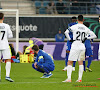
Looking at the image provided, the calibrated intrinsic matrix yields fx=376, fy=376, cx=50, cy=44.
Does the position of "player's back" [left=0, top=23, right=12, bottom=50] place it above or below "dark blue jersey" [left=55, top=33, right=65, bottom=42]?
above

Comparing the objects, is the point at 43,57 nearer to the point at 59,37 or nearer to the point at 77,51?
the point at 77,51

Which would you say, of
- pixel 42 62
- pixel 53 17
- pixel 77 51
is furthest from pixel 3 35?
pixel 53 17

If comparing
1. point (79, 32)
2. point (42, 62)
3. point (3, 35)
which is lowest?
point (42, 62)

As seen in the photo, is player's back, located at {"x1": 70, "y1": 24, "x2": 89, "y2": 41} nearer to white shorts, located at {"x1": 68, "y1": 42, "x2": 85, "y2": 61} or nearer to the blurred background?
white shorts, located at {"x1": 68, "y1": 42, "x2": 85, "y2": 61}

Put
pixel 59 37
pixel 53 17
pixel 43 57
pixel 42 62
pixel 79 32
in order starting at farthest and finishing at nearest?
pixel 53 17, pixel 59 37, pixel 43 57, pixel 42 62, pixel 79 32

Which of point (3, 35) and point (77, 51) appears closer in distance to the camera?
point (77, 51)

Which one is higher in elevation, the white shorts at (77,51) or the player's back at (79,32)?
the player's back at (79,32)

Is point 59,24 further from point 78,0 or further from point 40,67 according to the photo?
point 40,67

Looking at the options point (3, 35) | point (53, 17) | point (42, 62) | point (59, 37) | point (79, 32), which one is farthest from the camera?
point (53, 17)

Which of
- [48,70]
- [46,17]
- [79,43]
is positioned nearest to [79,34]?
[79,43]

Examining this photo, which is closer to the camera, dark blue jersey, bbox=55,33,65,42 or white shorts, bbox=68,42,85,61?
white shorts, bbox=68,42,85,61

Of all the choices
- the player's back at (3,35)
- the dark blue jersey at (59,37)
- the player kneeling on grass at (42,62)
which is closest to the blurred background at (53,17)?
the dark blue jersey at (59,37)

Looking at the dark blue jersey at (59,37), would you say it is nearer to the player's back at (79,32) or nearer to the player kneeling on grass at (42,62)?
the player kneeling on grass at (42,62)

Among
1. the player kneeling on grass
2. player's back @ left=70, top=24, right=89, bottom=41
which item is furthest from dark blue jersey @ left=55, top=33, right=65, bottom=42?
player's back @ left=70, top=24, right=89, bottom=41
